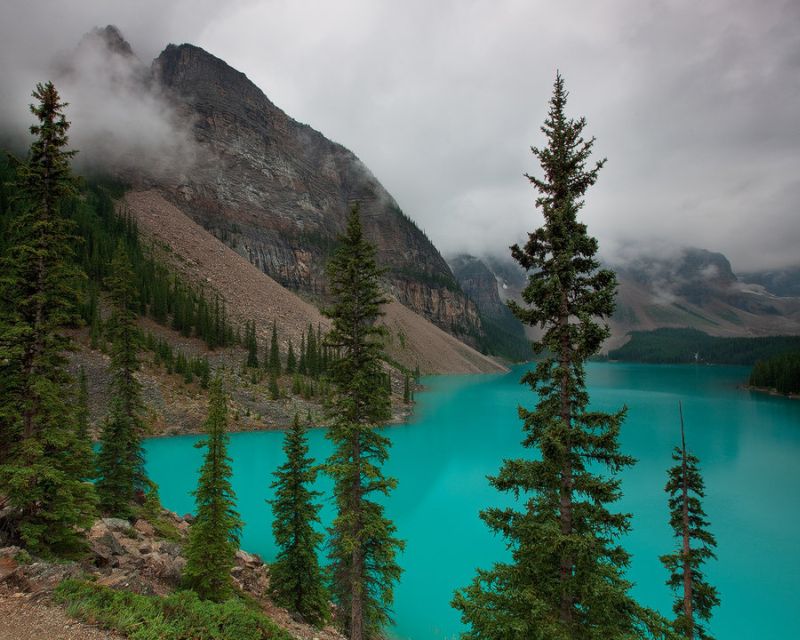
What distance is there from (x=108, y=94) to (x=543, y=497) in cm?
19569

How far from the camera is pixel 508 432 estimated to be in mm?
58938

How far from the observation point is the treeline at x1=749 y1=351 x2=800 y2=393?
9700 cm

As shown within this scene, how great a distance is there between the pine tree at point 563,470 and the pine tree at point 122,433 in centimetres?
1728

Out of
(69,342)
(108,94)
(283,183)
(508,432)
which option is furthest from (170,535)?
(108,94)

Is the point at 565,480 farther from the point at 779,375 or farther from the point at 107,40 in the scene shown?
the point at 107,40

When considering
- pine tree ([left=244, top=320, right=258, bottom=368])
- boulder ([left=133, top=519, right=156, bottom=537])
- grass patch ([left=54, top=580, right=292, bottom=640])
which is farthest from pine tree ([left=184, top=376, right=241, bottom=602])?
pine tree ([left=244, top=320, right=258, bottom=368])

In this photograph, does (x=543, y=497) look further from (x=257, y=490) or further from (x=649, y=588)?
(x=257, y=490)

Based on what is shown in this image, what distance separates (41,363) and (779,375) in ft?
463

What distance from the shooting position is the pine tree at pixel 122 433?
18031 millimetres

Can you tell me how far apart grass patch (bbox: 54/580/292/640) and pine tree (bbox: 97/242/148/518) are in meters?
12.0

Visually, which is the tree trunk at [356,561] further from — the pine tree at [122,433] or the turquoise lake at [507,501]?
the pine tree at [122,433]

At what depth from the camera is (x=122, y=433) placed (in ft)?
62.7

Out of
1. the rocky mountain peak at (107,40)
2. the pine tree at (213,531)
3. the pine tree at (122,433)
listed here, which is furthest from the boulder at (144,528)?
the rocky mountain peak at (107,40)

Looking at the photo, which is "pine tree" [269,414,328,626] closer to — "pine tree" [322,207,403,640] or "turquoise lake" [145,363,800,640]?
"pine tree" [322,207,403,640]
